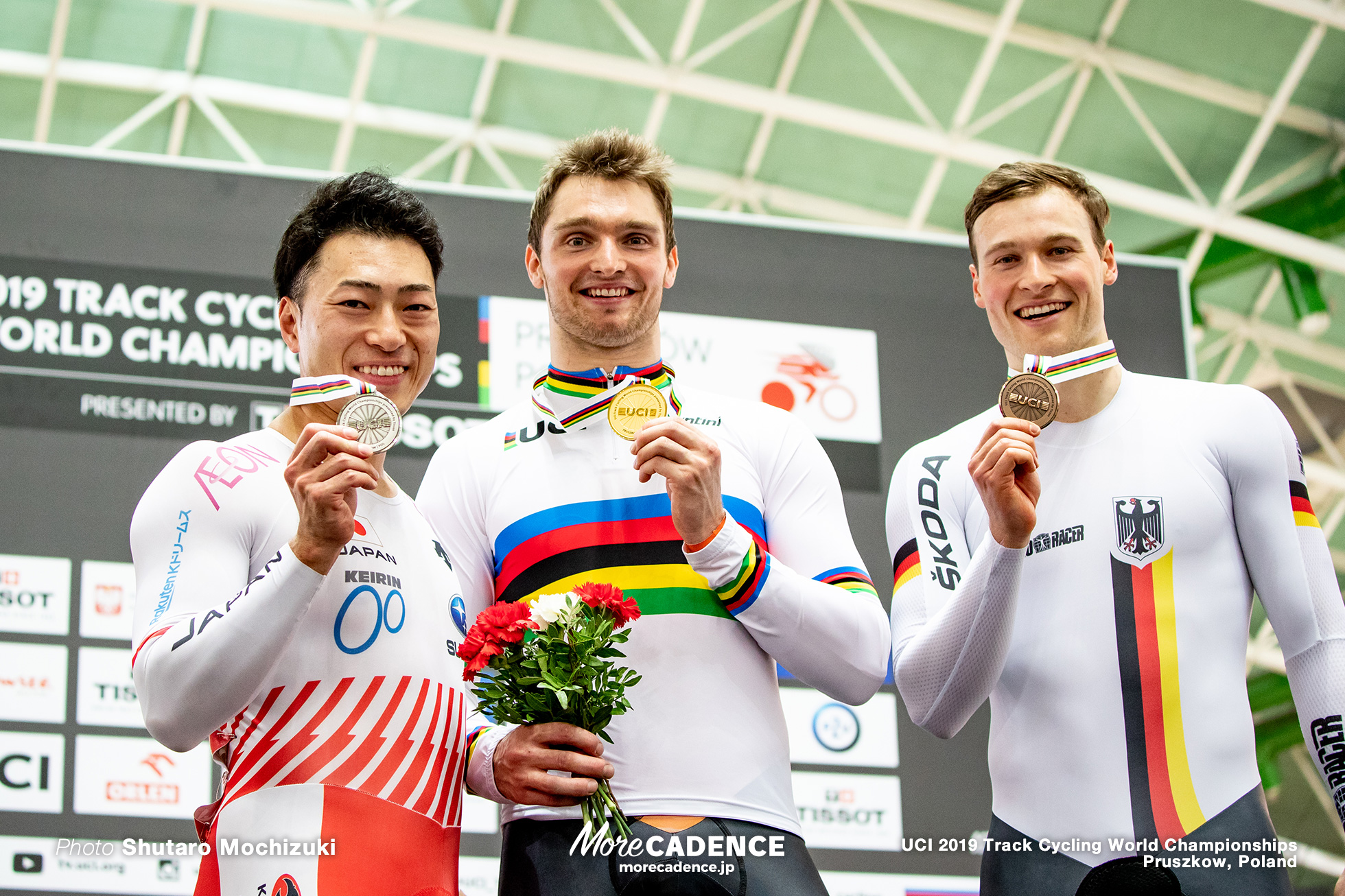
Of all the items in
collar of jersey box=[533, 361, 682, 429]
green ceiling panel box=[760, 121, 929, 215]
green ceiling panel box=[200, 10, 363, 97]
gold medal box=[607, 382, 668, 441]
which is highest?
green ceiling panel box=[200, 10, 363, 97]

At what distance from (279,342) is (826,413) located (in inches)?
99.6

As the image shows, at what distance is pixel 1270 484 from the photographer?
3268mm

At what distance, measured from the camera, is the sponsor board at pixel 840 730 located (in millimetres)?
5754

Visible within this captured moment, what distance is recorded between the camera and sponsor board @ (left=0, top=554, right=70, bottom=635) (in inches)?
205

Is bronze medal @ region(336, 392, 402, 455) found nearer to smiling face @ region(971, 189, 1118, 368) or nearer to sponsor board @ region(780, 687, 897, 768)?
smiling face @ region(971, 189, 1118, 368)

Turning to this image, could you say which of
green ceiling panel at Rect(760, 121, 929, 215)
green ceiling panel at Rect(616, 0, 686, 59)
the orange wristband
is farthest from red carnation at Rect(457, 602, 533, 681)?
green ceiling panel at Rect(760, 121, 929, 215)

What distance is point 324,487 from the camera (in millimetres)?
2619

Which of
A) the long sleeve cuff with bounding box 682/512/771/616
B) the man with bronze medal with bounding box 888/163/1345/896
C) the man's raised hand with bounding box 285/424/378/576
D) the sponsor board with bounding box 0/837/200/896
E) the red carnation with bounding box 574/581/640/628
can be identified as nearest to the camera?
the man's raised hand with bounding box 285/424/378/576

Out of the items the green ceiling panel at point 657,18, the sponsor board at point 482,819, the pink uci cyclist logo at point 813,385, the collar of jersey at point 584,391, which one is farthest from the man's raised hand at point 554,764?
the green ceiling panel at point 657,18

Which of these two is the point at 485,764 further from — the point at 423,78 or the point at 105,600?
the point at 423,78

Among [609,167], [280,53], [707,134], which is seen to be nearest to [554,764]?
[609,167]

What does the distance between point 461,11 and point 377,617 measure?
9.87m

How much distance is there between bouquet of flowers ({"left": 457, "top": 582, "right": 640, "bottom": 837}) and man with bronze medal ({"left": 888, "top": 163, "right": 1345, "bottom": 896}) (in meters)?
0.89

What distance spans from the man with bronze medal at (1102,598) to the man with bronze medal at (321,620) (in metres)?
1.24
